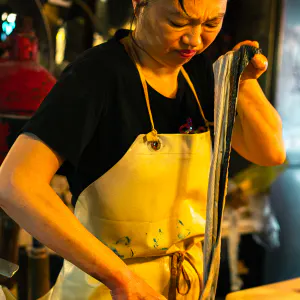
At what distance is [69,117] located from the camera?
2.36ft

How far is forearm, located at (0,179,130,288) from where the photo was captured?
2.20ft

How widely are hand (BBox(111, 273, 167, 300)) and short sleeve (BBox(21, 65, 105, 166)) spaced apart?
19 centimetres

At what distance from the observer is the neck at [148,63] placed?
0.83 meters

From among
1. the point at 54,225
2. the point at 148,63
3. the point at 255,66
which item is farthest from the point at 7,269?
the point at 255,66

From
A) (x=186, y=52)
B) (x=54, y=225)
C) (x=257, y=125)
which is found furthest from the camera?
(x=257, y=125)

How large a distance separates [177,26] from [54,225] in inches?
13.4

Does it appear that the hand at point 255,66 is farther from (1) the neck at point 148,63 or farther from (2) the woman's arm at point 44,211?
(2) the woman's arm at point 44,211

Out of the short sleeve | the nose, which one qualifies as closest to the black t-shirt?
the short sleeve

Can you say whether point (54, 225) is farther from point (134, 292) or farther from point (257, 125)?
point (257, 125)

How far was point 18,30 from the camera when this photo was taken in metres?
1.27

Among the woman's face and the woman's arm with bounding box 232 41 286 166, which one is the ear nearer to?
the woman's face

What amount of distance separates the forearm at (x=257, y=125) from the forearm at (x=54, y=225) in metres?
0.36

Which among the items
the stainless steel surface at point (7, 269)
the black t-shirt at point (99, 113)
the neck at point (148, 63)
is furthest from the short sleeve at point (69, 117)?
the stainless steel surface at point (7, 269)

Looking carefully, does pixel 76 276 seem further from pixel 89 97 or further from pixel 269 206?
pixel 269 206
